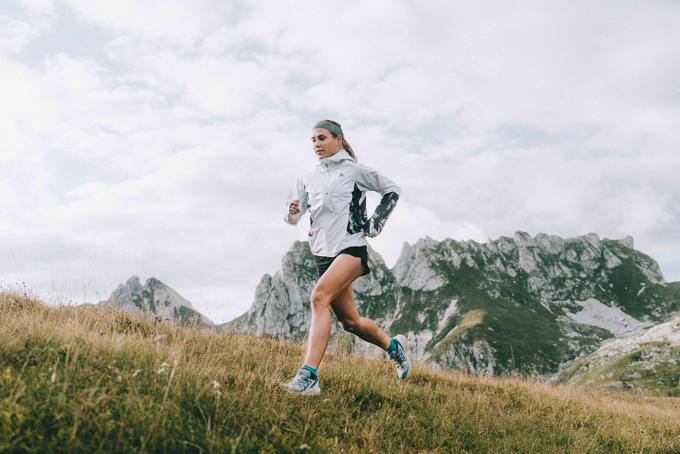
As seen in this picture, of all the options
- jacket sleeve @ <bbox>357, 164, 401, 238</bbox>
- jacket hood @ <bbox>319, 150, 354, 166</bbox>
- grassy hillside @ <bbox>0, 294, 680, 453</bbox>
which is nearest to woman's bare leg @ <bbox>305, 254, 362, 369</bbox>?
grassy hillside @ <bbox>0, 294, 680, 453</bbox>

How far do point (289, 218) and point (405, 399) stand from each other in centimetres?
281

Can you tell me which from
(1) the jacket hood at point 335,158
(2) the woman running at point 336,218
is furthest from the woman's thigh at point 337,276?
(1) the jacket hood at point 335,158

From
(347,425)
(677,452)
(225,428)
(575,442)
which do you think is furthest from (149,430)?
(677,452)

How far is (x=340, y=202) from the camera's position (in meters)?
6.29

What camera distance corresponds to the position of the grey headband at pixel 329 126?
21.9 feet

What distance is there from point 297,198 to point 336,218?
0.75m

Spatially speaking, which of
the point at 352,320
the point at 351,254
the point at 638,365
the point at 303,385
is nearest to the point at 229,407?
the point at 303,385

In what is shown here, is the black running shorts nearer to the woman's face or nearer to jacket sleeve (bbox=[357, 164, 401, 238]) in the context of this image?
jacket sleeve (bbox=[357, 164, 401, 238])

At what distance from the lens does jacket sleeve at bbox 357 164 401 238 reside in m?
6.48

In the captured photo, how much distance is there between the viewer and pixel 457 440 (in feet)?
16.8

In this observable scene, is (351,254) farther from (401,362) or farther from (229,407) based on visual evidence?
(229,407)

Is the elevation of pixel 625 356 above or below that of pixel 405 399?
above

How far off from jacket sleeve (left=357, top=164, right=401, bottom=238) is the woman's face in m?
0.45

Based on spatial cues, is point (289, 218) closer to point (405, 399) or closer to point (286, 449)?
point (405, 399)
